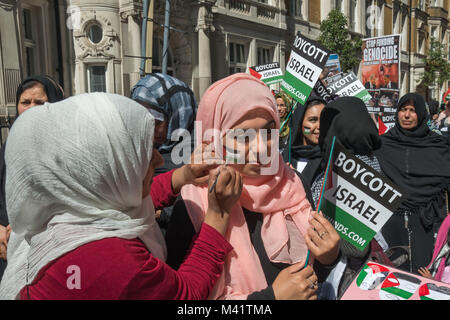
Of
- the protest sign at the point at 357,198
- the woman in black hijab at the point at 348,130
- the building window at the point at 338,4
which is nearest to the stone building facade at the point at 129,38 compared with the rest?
the building window at the point at 338,4

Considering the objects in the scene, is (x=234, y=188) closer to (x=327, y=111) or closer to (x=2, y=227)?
(x=2, y=227)

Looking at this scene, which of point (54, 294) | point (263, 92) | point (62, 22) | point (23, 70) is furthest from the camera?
point (62, 22)

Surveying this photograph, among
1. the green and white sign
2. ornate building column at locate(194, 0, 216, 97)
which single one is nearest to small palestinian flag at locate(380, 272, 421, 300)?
the green and white sign

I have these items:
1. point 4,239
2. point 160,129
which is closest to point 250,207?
point 160,129

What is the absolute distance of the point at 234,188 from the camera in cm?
112

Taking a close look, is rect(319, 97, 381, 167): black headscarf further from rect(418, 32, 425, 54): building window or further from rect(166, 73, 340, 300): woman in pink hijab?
rect(418, 32, 425, 54): building window

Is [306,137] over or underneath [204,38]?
underneath

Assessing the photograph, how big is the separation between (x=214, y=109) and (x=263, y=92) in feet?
0.62

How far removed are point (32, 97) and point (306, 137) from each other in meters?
2.24

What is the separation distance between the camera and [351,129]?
2.40 metres

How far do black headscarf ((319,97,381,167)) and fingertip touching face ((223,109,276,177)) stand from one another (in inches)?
46.2

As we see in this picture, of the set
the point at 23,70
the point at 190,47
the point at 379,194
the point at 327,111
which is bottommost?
the point at 379,194

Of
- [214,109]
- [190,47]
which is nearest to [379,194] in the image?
[214,109]

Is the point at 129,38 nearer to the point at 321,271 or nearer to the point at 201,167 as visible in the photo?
the point at 201,167
